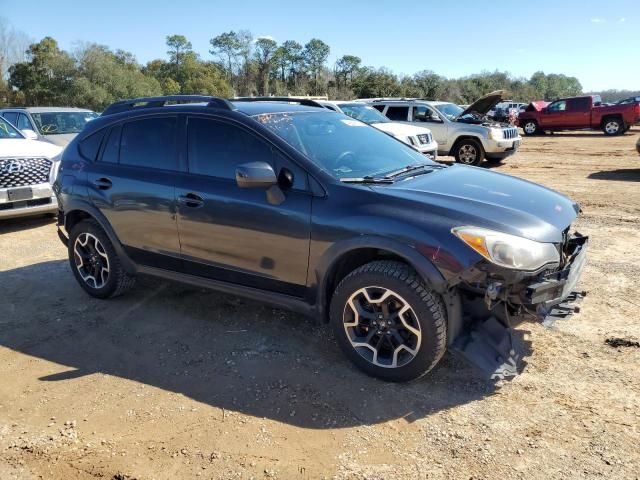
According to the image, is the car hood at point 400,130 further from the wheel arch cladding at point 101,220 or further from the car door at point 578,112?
the car door at point 578,112

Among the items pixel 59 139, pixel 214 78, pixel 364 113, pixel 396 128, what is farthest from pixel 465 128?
pixel 214 78

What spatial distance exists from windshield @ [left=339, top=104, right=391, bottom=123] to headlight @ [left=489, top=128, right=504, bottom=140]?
2822 mm

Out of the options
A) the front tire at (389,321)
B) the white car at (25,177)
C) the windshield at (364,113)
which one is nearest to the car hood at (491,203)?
the front tire at (389,321)

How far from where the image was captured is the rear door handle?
15.4ft

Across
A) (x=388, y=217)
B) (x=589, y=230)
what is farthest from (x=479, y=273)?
(x=589, y=230)

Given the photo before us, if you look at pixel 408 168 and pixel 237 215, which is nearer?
pixel 237 215

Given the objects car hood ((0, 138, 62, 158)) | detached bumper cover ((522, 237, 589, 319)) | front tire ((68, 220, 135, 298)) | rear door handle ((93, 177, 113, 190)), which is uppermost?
car hood ((0, 138, 62, 158))

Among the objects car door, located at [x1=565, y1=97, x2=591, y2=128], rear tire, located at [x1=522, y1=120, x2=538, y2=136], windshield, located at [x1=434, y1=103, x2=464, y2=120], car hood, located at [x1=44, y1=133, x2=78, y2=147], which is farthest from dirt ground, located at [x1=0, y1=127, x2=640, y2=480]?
rear tire, located at [x1=522, y1=120, x2=538, y2=136]

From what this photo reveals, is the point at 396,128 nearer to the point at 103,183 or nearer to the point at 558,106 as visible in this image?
the point at 103,183

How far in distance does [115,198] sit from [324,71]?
80.7m

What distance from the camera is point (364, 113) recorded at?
1271 cm

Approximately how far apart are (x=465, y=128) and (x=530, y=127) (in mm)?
14678

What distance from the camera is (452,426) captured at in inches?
118

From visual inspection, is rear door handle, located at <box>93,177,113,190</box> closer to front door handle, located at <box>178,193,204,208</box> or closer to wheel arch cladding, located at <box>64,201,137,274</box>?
wheel arch cladding, located at <box>64,201,137,274</box>
